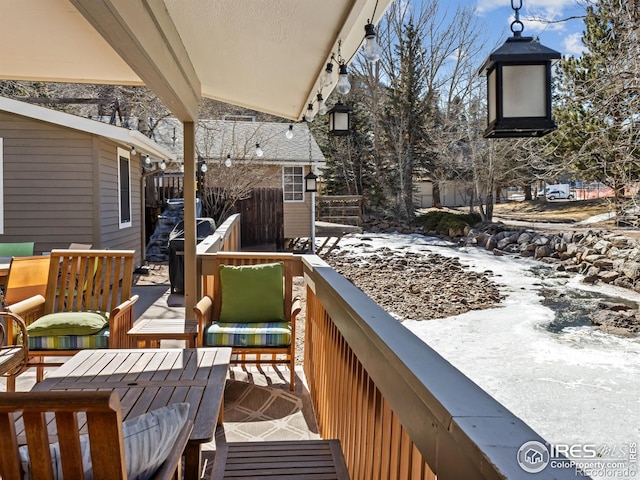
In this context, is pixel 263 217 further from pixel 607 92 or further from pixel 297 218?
pixel 607 92

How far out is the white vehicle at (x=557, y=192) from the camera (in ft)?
95.2

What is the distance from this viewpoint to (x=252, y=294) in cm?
390

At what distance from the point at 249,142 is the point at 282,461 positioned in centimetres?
1434

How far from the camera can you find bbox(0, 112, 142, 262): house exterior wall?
7.51 meters

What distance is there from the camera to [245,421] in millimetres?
3047

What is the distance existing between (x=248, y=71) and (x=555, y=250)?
13.6 metres

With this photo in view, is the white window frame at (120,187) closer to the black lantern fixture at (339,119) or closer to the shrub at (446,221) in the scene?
the black lantern fixture at (339,119)

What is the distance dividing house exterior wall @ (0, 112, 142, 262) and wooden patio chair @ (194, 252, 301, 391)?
4.36 meters

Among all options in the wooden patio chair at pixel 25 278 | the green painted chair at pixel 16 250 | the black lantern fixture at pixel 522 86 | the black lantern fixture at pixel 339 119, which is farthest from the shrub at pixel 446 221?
the black lantern fixture at pixel 522 86

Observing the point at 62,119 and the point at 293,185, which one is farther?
the point at 293,185

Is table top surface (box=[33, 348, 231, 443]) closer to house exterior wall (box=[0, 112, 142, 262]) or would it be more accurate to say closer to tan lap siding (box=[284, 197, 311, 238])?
house exterior wall (box=[0, 112, 142, 262])

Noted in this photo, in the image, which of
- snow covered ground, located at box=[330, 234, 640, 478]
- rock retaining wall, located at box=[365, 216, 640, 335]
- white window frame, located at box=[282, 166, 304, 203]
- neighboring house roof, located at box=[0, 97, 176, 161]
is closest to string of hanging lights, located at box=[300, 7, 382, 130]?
snow covered ground, located at box=[330, 234, 640, 478]

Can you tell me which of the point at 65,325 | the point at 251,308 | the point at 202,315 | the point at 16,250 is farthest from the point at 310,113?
the point at 16,250

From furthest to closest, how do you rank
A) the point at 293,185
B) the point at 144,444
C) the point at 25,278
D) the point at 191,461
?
the point at 293,185 → the point at 25,278 → the point at 191,461 → the point at 144,444
